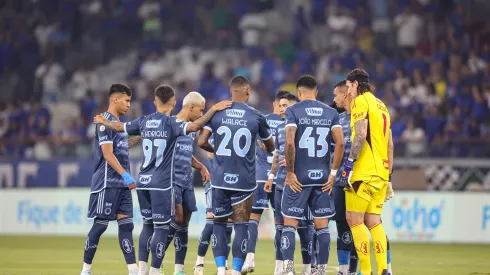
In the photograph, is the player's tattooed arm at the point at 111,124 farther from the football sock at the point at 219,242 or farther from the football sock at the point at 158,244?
the football sock at the point at 219,242

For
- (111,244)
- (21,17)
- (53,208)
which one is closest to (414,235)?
(111,244)

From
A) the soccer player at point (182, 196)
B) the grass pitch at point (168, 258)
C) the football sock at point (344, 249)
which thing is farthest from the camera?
the grass pitch at point (168, 258)

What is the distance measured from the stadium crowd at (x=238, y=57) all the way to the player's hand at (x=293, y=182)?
34.5 feet

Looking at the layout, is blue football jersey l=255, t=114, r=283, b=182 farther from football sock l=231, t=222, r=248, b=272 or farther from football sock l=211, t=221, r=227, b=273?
football sock l=231, t=222, r=248, b=272

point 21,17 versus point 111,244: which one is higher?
point 21,17

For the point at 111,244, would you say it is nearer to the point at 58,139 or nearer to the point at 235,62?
the point at 58,139

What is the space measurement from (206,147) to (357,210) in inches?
82.5

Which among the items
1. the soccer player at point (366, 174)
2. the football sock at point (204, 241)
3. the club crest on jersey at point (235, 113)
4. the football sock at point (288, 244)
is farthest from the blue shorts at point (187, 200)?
the soccer player at point (366, 174)

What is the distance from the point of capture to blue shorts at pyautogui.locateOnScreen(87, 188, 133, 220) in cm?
1232

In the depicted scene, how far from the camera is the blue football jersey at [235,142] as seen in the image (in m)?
11.7

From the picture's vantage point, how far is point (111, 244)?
20.2 m

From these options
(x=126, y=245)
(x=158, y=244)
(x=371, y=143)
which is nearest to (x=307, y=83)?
(x=371, y=143)

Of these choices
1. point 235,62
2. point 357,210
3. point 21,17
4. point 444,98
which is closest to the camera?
point 357,210

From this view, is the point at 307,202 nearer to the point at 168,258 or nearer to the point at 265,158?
the point at 265,158
